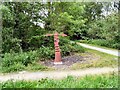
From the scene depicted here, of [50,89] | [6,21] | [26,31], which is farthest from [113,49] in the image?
[50,89]

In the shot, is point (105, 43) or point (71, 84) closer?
point (71, 84)

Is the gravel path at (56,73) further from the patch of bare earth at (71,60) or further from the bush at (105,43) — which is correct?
the bush at (105,43)

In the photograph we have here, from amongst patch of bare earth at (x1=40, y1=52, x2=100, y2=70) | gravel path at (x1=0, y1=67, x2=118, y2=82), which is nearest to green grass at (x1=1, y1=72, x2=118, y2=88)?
gravel path at (x1=0, y1=67, x2=118, y2=82)

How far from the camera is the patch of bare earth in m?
3.10

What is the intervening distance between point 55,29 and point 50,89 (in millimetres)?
1934

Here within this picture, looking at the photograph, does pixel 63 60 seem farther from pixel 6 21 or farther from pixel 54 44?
pixel 6 21

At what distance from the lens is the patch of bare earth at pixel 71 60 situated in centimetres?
310

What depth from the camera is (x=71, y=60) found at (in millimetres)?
3395

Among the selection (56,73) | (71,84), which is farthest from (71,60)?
(71,84)

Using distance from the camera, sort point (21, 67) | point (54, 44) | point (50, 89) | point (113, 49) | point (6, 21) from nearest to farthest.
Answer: point (50, 89)
point (21, 67)
point (6, 21)
point (54, 44)
point (113, 49)

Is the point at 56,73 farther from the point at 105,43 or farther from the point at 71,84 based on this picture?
the point at 105,43

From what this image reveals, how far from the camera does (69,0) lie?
3.58 m

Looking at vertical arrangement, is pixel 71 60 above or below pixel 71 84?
below

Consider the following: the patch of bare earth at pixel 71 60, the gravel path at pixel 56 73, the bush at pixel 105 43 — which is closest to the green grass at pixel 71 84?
the gravel path at pixel 56 73
